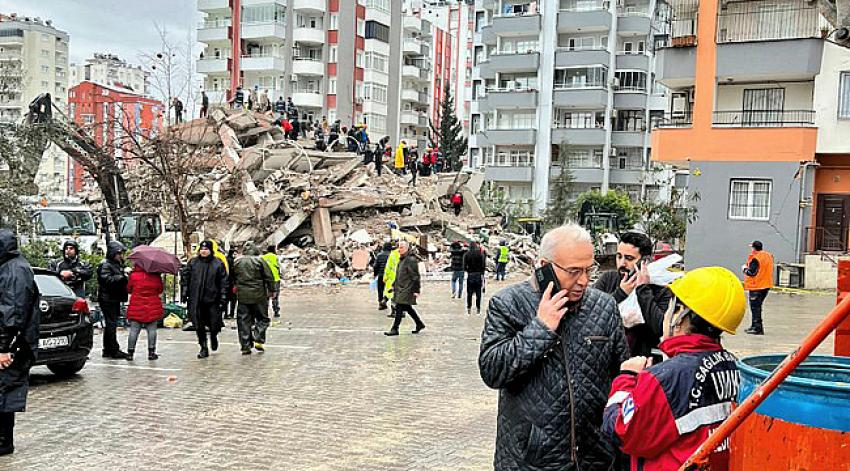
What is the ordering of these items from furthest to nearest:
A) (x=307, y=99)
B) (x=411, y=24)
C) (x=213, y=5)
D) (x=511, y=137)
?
1. (x=411, y=24)
2. (x=307, y=99)
3. (x=213, y=5)
4. (x=511, y=137)

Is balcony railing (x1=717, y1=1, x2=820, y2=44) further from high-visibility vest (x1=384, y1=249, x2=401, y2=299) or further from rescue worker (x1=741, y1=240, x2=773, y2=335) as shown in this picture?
high-visibility vest (x1=384, y1=249, x2=401, y2=299)

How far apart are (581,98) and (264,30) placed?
26.1m

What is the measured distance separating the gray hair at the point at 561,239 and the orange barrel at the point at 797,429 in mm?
885

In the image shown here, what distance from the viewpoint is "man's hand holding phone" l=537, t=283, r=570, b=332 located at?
3.40 meters

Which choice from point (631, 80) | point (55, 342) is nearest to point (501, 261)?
point (55, 342)

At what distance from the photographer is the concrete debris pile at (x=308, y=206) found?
28.4 metres

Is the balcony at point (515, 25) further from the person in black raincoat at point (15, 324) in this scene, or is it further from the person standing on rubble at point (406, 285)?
the person in black raincoat at point (15, 324)

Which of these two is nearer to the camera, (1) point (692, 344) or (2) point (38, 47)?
(1) point (692, 344)

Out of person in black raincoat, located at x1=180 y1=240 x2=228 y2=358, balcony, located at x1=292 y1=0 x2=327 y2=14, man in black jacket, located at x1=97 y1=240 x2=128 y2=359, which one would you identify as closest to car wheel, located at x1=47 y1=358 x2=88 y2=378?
man in black jacket, located at x1=97 y1=240 x2=128 y2=359

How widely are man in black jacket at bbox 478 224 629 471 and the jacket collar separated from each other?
0.29 metres

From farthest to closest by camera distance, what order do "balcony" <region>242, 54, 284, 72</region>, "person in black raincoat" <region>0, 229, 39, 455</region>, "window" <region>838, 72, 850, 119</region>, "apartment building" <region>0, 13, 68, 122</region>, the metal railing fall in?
1. "apartment building" <region>0, 13, 68, 122</region>
2. "balcony" <region>242, 54, 284, 72</region>
3. the metal railing
4. "window" <region>838, 72, 850, 119</region>
5. "person in black raincoat" <region>0, 229, 39, 455</region>

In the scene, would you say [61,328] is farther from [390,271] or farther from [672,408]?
[390,271]

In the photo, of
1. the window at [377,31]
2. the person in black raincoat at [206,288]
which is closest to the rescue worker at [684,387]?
the person in black raincoat at [206,288]

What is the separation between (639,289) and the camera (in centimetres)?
554
